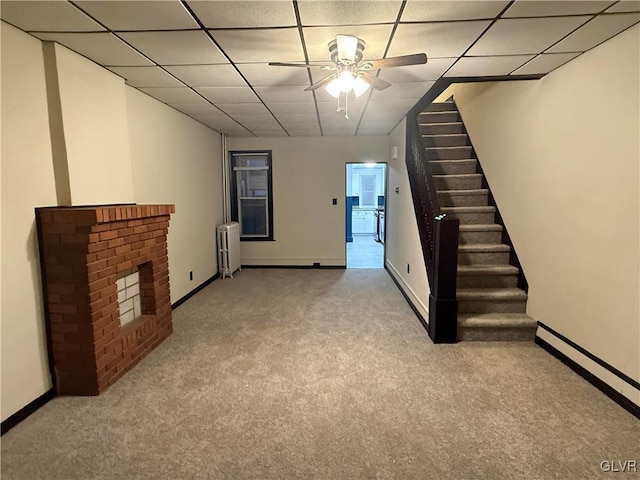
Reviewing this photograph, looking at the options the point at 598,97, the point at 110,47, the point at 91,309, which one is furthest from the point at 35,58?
the point at 598,97

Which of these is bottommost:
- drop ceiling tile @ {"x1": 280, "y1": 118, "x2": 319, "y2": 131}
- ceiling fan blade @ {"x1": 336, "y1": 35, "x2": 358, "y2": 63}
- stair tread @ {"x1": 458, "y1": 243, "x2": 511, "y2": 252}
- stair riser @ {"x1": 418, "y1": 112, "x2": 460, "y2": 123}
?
stair tread @ {"x1": 458, "y1": 243, "x2": 511, "y2": 252}

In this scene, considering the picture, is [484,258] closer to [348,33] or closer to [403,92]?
[403,92]

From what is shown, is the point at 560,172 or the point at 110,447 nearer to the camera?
the point at 110,447

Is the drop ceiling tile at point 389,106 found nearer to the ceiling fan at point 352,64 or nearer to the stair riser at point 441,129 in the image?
the stair riser at point 441,129

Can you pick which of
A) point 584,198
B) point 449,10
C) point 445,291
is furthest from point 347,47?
A: point 445,291

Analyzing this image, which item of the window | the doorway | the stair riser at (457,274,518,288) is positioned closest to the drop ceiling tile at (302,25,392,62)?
the stair riser at (457,274,518,288)

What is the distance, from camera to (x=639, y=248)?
2.04 meters

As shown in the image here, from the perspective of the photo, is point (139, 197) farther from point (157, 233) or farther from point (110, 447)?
point (110, 447)

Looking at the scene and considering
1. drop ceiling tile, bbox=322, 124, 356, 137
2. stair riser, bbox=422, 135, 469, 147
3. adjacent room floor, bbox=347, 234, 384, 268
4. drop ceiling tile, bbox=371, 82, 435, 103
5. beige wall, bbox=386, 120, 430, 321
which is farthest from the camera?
adjacent room floor, bbox=347, 234, 384, 268

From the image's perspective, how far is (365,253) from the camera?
24.9 feet

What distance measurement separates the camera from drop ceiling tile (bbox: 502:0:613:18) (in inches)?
69.6

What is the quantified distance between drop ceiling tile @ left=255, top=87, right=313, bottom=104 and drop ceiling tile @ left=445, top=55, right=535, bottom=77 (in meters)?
1.40

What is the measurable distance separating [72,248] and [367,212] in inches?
350

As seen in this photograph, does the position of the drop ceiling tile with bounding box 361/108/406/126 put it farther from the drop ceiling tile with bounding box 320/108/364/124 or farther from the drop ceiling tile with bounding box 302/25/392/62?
the drop ceiling tile with bounding box 302/25/392/62
